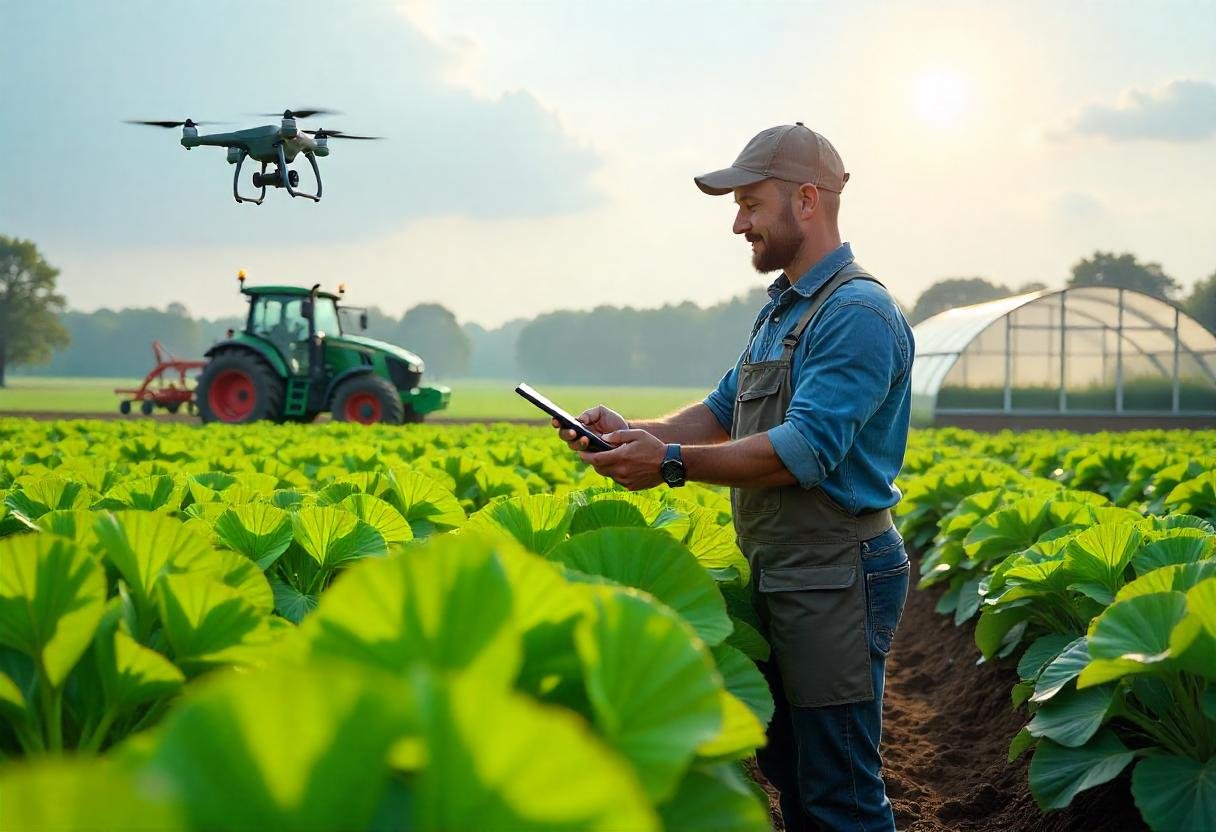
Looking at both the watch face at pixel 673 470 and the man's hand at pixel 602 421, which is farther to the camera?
the man's hand at pixel 602 421

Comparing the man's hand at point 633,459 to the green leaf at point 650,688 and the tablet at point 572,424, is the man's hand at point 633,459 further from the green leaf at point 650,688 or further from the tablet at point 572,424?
the green leaf at point 650,688

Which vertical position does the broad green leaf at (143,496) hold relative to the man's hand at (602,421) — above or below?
below

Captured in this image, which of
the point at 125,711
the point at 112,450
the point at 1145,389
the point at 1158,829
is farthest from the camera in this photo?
the point at 1145,389

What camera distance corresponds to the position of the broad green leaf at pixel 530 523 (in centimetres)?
193

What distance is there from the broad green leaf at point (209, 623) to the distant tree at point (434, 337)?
114 meters

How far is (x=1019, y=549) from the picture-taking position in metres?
4.22

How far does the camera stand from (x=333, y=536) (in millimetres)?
2105

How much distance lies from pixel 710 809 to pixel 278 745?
573mm

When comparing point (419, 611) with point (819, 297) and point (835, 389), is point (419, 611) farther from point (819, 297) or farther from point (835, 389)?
point (819, 297)

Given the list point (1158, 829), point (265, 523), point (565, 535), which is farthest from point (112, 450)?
point (1158, 829)

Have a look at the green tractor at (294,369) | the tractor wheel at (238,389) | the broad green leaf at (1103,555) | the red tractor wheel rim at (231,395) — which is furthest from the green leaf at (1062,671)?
the red tractor wheel rim at (231,395)

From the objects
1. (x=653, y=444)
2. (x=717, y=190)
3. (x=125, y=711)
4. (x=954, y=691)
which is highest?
(x=717, y=190)

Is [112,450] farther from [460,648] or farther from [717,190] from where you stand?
[460,648]

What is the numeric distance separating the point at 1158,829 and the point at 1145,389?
2547 cm
